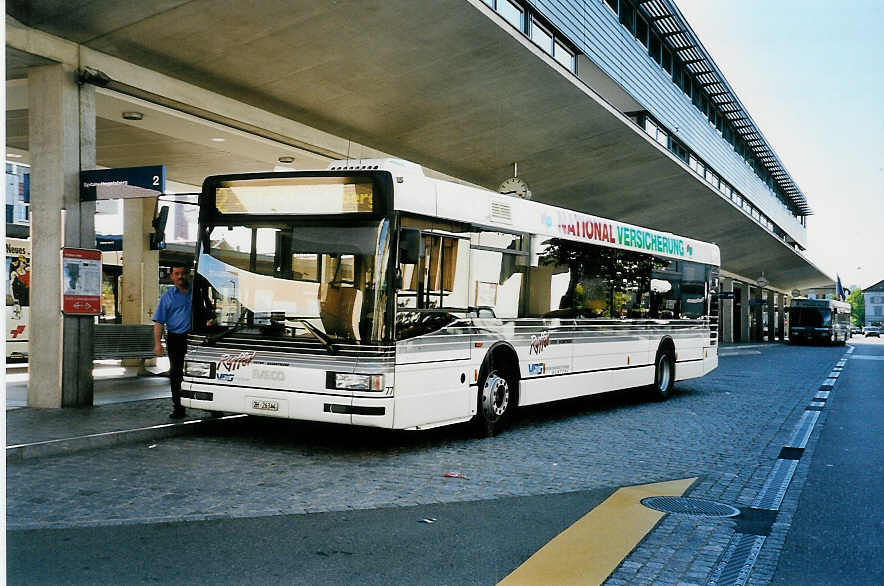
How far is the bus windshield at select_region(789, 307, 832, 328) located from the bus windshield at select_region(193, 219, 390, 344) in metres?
53.4

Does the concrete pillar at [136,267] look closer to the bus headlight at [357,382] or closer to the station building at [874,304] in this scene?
the bus headlight at [357,382]

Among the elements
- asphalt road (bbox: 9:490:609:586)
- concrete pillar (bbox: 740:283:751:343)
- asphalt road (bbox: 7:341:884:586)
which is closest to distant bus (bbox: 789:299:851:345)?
concrete pillar (bbox: 740:283:751:343)

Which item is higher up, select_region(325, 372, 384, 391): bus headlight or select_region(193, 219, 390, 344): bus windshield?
select_region(193, 219, 390, 344): bus windshield

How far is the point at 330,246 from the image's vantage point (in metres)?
8.54

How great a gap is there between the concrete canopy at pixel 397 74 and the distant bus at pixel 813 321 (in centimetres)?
3431

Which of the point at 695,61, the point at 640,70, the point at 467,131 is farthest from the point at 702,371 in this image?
the point at 695,61

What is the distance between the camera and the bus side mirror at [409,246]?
8.48 metres

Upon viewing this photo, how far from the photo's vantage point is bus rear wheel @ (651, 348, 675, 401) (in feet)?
48.8

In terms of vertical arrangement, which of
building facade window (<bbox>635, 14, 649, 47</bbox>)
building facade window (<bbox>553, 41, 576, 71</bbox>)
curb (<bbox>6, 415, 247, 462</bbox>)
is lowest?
curb (<bbox>6, 415, 247, 462</bbox>)

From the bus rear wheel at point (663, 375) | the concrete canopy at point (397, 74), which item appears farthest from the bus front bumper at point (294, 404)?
the bus rear wheel at point (663, 375)

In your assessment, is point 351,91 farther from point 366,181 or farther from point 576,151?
point 576,151

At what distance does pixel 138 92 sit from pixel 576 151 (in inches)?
543

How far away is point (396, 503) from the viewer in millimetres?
6465

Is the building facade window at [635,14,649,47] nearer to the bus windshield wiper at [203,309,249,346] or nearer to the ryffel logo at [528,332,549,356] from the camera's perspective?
the ryffel logo at [528,332,549,356]
